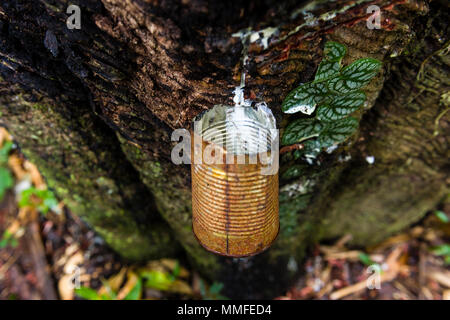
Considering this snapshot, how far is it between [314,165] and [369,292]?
150 cm

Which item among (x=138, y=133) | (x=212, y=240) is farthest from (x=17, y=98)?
(x=212, y=240)

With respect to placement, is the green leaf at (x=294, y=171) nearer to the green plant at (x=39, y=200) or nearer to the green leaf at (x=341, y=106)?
the green leaf at (x=341, y=106)

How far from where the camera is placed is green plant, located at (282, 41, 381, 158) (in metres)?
1.27

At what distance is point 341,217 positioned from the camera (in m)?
2.75

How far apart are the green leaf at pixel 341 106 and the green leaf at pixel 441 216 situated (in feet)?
6.57

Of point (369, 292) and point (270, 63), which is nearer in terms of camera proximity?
point (270, 63)

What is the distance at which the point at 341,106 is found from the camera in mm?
1430

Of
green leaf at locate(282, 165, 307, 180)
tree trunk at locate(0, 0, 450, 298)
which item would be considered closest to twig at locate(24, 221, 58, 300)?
tree trunk at locate(0, 0, 450, 298)

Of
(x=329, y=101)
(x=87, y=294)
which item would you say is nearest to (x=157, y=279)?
(x=87, y=294)

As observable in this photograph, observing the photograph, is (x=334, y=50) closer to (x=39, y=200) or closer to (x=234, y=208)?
(x=234, y=208)

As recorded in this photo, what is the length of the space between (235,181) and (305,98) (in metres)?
0.45

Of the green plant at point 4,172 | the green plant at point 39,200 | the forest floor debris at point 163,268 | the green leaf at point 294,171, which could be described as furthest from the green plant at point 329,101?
the green plant at point 4,172

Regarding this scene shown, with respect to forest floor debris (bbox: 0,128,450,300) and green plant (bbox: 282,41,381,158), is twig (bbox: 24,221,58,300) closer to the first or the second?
forest floor debris (bbox: 0,128,450,300)
